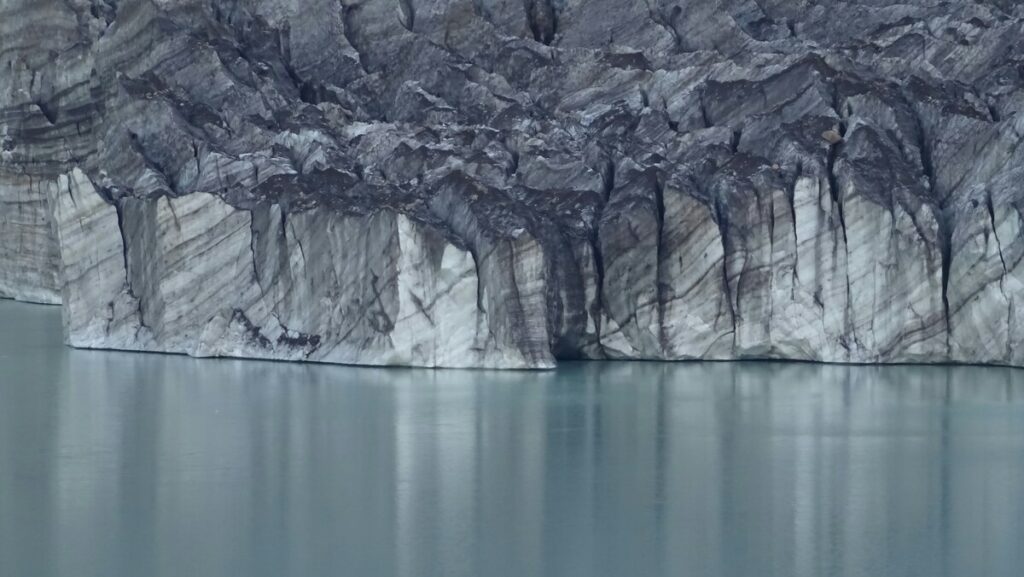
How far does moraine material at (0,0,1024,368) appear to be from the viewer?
27672 mm

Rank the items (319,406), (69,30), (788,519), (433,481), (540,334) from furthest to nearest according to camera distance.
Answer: (69,30)
(540,334)
(319,406)
(433,481)
(788,519)

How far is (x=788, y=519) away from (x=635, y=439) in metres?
4.26

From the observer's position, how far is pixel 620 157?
98.1ft

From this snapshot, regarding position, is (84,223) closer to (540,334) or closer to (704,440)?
(540,334)

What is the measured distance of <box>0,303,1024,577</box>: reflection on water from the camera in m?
17.7

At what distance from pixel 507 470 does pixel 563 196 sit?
8.58m

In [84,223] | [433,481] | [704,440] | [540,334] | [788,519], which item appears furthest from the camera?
[84,223]

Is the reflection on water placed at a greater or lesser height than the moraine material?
lesser

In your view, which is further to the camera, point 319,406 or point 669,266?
point 669,266

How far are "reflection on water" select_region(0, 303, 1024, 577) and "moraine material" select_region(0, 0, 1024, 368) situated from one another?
2.58 ft

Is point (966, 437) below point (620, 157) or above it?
below

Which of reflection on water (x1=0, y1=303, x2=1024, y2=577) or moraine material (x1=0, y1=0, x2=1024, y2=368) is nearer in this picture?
reflection on water (x1=0, y1=303, x2=1024, y2=577)

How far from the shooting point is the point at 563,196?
29.1m

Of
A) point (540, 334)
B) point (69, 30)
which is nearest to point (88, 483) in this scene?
point (540, 334)
